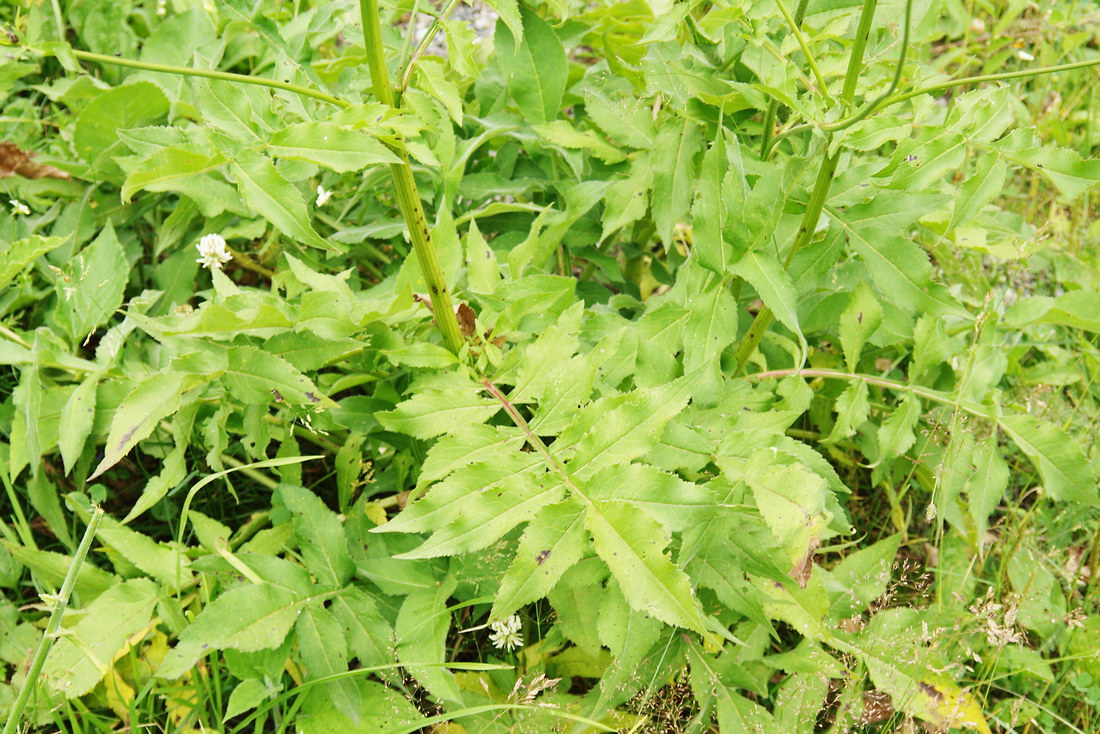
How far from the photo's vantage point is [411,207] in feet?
5.24

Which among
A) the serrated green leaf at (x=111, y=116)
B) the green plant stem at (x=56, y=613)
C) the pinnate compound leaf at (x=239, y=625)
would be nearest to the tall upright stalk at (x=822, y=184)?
the pinnate compound leaf at (x=239, y=625)

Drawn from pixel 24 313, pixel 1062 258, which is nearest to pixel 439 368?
pixel 24 313

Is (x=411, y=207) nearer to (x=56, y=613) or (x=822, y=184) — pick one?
(x=822, y=184)

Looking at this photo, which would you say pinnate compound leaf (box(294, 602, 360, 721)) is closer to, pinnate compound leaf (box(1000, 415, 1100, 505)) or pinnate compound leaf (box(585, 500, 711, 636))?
pinnate compound leaf (box(585, 500, 711, 636))

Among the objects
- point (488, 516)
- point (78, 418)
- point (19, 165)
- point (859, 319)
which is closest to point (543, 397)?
point (488, 516)

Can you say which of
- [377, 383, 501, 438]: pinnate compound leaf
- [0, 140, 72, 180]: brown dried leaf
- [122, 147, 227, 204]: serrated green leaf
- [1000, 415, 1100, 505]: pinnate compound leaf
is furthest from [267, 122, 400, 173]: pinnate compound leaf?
[0, 140, 72, 180]: brown dried leaf

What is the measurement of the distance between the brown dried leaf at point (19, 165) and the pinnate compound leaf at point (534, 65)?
143cm

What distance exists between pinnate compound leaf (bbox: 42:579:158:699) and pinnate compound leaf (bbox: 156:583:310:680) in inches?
8.7

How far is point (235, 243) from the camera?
2.80 metres

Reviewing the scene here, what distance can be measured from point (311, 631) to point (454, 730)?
42 cm

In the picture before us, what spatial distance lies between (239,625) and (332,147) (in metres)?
0.97

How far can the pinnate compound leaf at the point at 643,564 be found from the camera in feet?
4.17

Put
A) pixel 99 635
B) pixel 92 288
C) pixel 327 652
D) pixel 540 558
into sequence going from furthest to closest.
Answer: pixel 92 288 → pixel 99 635 → pixel 327 652 → pixel 540 558

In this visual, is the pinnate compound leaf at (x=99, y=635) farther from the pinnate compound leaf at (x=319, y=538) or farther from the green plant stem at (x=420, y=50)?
the green plant stem at (x=420, y=50)
